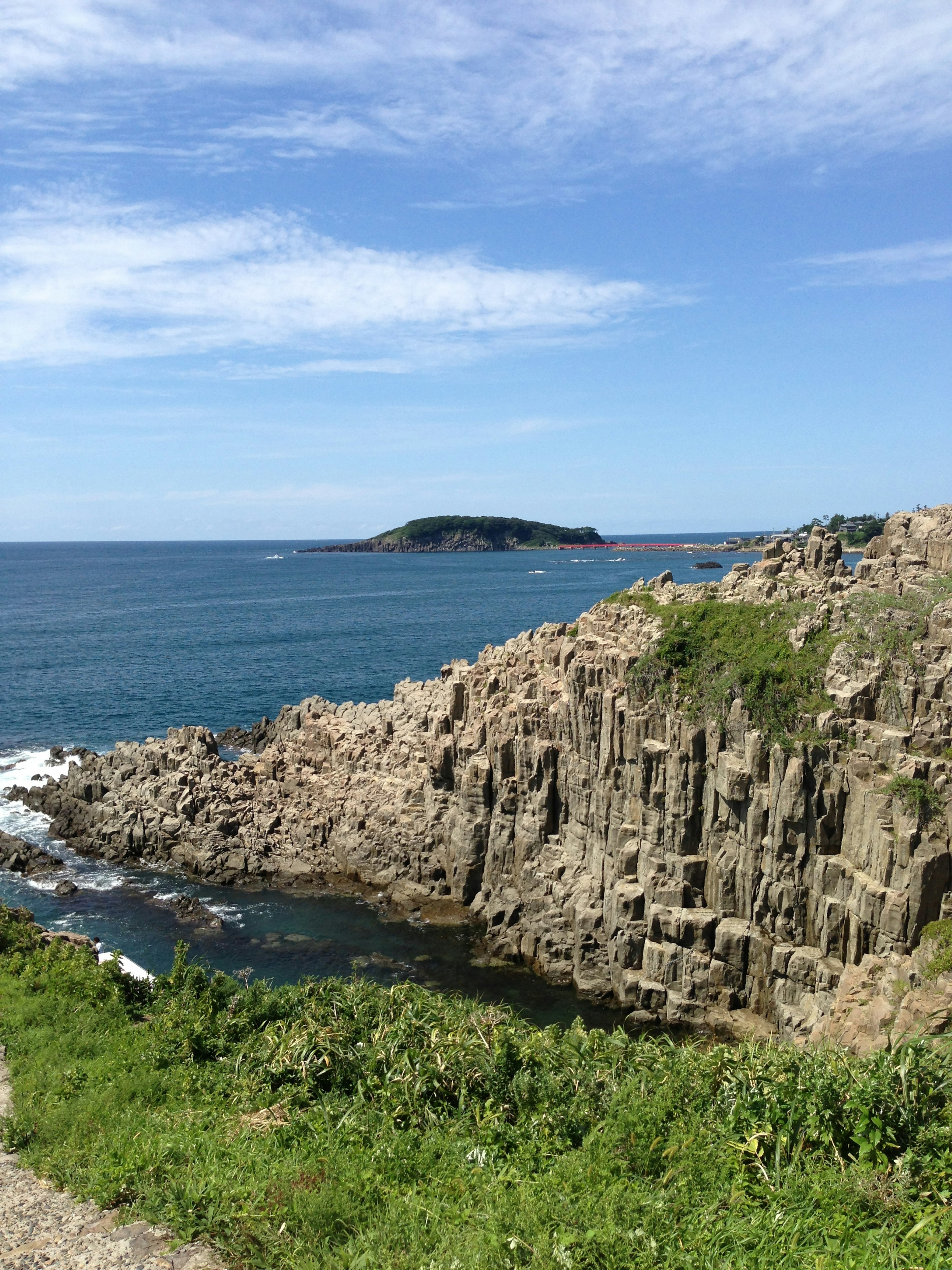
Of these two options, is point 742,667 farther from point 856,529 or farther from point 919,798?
point 856,529

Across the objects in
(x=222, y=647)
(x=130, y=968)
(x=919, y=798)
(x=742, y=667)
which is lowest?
(x=130, y=968)

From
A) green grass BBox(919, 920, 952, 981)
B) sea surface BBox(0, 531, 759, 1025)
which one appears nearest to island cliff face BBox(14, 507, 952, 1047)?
green grass BBox(919, 920, 952, 981)

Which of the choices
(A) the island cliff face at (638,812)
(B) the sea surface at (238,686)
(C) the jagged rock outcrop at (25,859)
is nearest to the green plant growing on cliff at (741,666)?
(A) the island cliff face at (638,812)

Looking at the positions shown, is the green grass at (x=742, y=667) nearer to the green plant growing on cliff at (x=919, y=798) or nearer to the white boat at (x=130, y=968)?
the green plant growing on cliff at (x=919, y=798)

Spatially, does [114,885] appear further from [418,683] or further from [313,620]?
[313,620]

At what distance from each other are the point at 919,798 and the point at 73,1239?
23.8m

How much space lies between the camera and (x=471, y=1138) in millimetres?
17141

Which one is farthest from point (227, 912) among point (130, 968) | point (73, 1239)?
point (73, 1239)

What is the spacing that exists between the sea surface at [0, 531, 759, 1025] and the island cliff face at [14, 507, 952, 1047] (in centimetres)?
225

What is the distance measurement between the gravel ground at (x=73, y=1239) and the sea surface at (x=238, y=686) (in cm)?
1955

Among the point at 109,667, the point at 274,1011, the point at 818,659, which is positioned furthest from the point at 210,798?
the point at 109,667

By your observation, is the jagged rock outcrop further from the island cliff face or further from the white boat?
the white boat

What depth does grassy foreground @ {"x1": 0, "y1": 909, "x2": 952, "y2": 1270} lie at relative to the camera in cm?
1339

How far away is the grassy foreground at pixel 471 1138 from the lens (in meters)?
13.4
